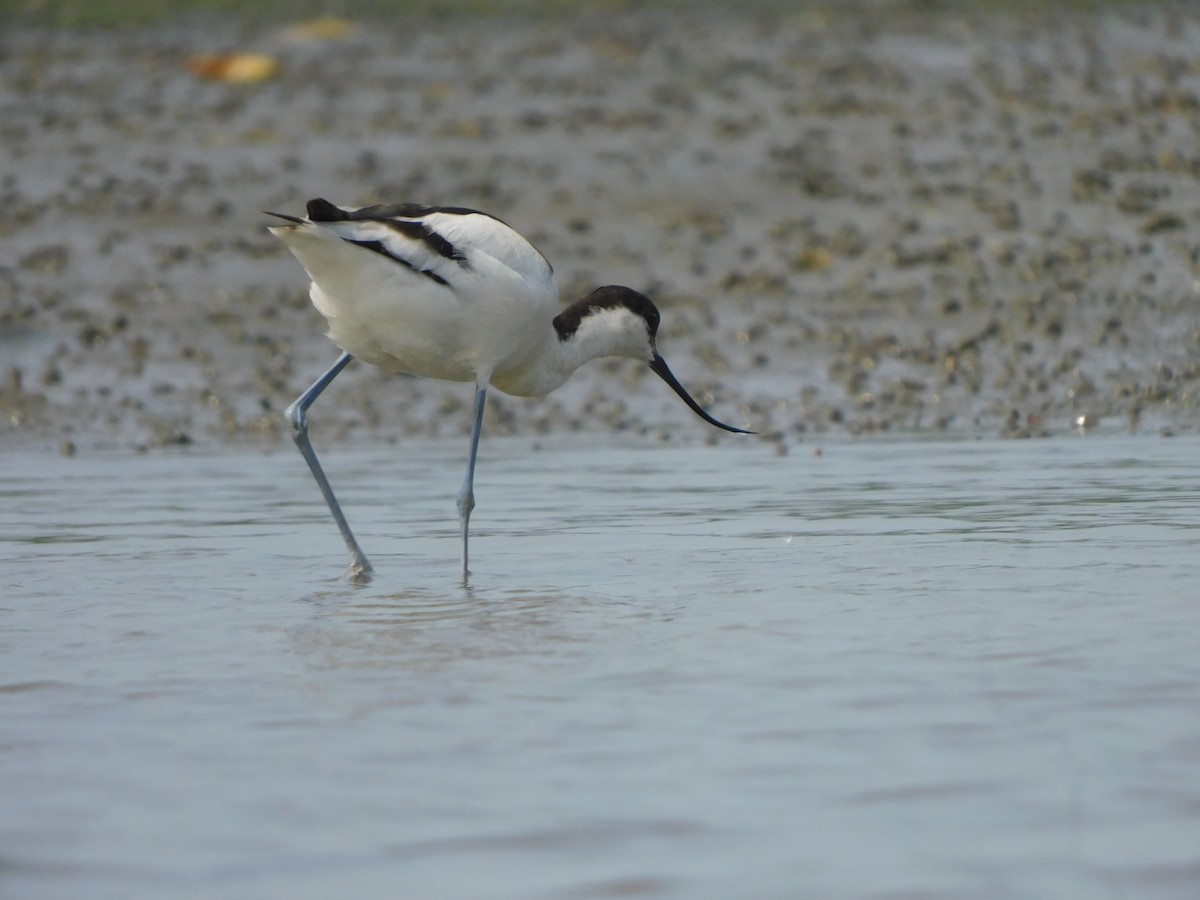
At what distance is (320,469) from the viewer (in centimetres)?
674

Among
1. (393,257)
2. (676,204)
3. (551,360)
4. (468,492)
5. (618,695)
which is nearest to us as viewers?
(618,695)

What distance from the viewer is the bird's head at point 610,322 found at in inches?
276

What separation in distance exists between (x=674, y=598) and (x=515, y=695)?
1174mm

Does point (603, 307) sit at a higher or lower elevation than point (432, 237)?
lower

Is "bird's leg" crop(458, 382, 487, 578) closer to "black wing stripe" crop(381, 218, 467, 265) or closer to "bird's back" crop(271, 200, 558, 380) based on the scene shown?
"bird's back" crop(271, 200, 558, 380)

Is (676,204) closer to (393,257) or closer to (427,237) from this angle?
(427,237)

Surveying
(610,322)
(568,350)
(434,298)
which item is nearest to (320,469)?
(434,298)

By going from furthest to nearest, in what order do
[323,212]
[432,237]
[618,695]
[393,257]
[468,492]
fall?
[468,492]
[432,237]
[393,257]
[323,212]
[618,695]

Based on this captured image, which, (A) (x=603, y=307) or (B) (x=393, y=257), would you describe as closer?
(B) (x=393, y=257)

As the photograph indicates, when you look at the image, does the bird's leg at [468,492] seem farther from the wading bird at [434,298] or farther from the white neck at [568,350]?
the white neck at [568,350]

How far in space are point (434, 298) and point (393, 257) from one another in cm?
23

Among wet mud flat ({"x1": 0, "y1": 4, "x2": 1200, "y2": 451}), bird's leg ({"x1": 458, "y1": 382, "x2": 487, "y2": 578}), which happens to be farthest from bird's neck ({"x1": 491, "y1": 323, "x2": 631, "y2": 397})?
wet mud flat ({"x1": 0, "y1": 4, "x2": 1200, "y2": 451})

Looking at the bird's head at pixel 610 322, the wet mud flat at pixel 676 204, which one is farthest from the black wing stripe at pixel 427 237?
the wet mud flat at pixel 676 204

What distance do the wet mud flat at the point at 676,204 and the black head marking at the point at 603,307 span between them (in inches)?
76.6
